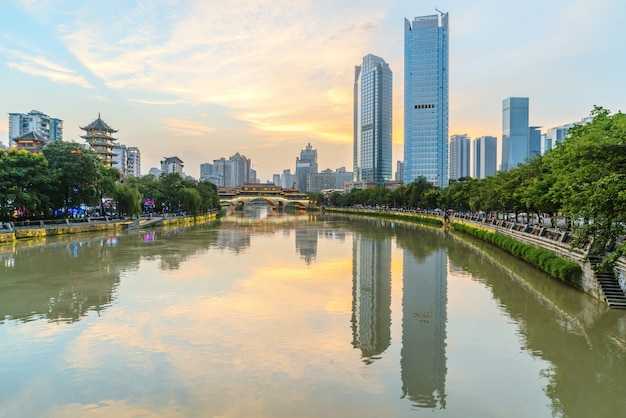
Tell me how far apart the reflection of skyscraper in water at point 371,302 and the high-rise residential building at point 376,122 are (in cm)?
15197

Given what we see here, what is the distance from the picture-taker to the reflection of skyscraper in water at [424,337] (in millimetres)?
9414

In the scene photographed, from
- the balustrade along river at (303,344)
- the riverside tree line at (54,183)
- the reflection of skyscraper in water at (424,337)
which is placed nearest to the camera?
the balustrade along river at (303,344)

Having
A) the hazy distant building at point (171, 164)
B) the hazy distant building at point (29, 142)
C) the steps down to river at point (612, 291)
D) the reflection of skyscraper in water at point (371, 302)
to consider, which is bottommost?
the reflection of skyscraper in water at point (371, 302)

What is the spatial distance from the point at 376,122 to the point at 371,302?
170 metres

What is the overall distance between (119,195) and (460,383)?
4545cm

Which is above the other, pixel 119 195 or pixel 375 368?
pixel 119 195

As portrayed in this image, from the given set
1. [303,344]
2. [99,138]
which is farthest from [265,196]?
[303,344]

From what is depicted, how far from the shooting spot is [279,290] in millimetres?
18781

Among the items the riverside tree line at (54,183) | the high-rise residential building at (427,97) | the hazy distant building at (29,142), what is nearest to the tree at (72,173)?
the riverside tree line at (54,183)

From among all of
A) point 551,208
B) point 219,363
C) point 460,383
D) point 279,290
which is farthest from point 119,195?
point 460,383

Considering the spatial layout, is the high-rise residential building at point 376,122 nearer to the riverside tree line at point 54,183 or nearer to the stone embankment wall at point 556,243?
the riverside tree line at point 54,183

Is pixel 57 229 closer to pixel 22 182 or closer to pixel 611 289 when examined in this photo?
pixel 22 182

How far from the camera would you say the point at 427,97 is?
459 ft

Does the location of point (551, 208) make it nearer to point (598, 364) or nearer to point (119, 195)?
point (598, 364)
